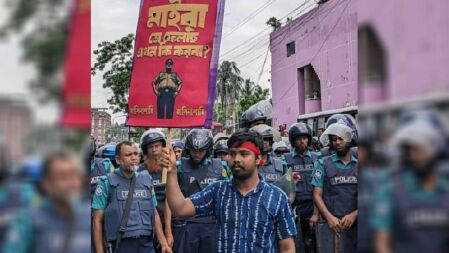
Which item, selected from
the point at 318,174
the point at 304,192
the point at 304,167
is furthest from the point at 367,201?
the point at 304,167

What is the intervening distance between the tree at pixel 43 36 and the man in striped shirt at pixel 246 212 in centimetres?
234

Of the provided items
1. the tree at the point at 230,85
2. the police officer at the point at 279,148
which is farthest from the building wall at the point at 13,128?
the tree at the point at 230,85

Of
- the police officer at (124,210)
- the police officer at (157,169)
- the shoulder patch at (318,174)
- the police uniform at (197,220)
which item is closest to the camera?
the police officer at (124,210)

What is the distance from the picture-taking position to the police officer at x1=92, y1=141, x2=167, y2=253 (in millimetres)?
4781

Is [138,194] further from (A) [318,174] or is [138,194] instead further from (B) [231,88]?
(B) [231,88]

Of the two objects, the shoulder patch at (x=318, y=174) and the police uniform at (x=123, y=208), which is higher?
the shoulder patch at (x=318, y=174)

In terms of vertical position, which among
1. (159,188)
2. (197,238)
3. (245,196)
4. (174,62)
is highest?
(174,62)

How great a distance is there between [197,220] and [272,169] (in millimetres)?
855

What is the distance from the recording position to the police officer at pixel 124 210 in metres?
4.78

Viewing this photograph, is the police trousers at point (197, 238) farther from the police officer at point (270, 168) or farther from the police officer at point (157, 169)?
the police officer at point (270, 168)

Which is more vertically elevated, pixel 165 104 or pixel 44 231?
pixel 165 104

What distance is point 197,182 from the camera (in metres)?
5.81

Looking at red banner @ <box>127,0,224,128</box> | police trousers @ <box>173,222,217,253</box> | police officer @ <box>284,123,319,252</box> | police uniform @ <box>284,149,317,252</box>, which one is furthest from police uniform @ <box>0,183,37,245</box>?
police uniform @ <box>284,149,317,252</box>

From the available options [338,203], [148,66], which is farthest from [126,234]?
[148,66]
